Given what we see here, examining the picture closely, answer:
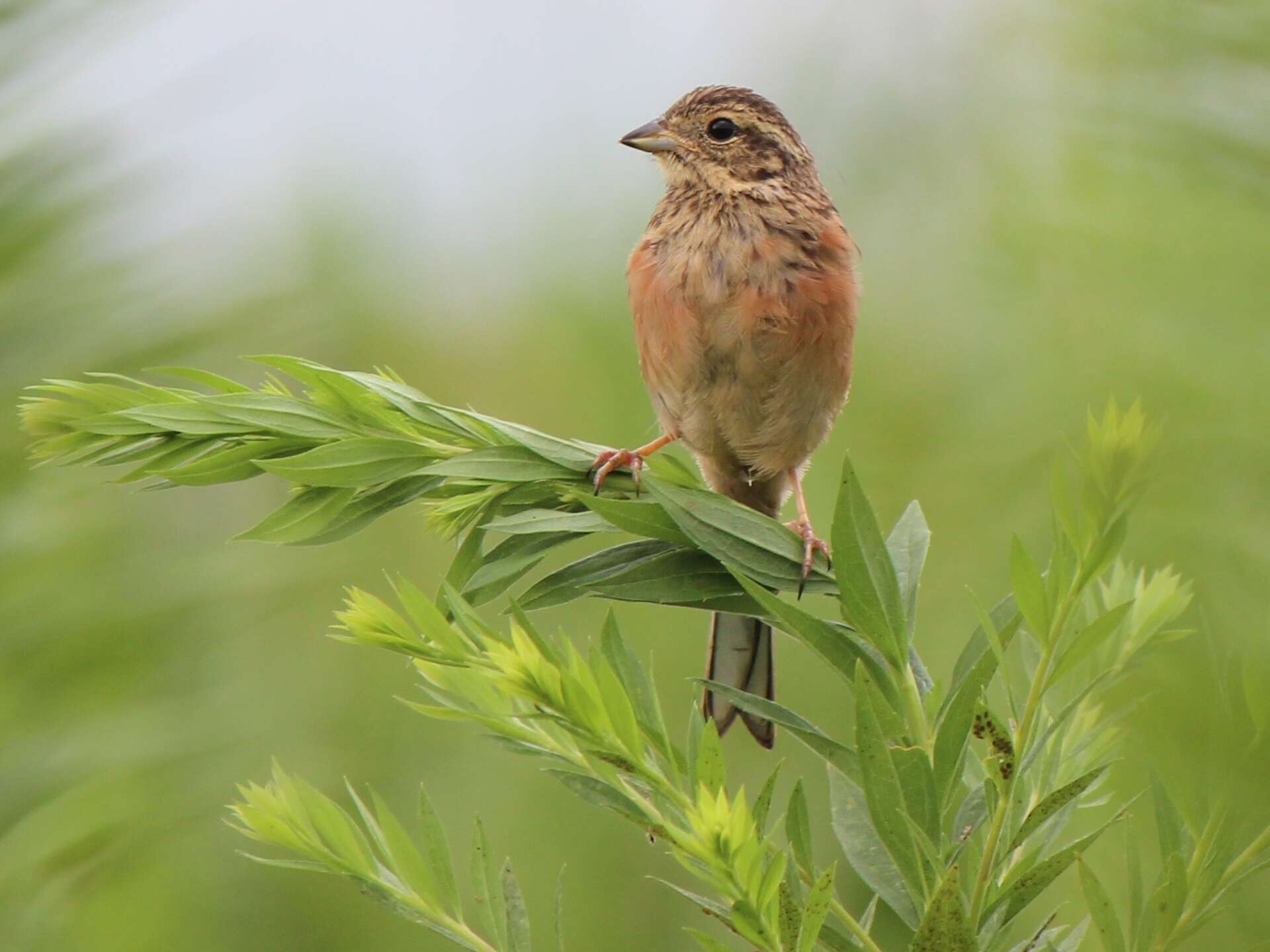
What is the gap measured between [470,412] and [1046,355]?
418 mm

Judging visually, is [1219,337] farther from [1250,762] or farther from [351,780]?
[351,780]

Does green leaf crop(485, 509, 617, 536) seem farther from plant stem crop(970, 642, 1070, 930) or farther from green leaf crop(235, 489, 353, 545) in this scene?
plant stem crop(970, 642, 1070, 930)

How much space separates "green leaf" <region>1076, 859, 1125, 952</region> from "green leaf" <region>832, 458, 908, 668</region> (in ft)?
0.52

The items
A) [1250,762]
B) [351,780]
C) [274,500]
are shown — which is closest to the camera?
[1250,762]

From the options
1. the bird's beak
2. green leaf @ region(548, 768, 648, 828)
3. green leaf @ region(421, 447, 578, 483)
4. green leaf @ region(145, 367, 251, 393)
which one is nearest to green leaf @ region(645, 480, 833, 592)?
green leaf @ region(421, 447, 578, 483)

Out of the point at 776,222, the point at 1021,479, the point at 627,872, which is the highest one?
the point at 776,222

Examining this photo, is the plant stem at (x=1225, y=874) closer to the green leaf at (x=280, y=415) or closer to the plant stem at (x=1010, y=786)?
the plant stem at (x=1010, y=786)

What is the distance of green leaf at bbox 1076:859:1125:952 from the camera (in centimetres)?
57

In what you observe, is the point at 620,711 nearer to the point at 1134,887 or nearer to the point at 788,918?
the point at 788,918

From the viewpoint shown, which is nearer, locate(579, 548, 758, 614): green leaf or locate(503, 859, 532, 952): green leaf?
locate(503, 859, 532, 952): green leaf

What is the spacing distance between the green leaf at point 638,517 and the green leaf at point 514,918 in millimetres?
213

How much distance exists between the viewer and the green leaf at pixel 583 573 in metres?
0.82

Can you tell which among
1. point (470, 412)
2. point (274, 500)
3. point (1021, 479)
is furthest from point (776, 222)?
point (1021, 479)

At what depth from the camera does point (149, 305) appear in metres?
1.31
